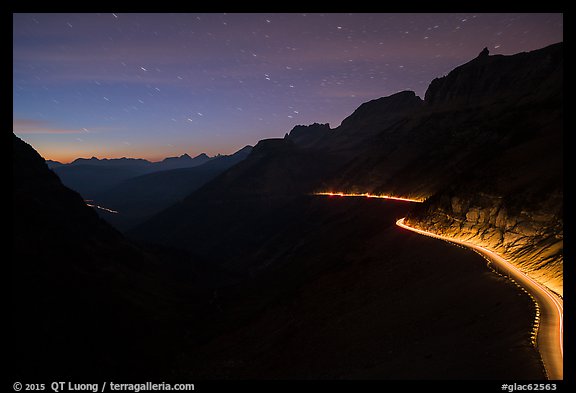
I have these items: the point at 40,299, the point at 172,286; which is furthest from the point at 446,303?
the point at 172,286

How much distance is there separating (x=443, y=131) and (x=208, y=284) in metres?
93.9

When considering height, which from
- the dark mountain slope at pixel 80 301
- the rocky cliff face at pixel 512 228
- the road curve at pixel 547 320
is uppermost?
the rocky cliff face at pixel 512 228

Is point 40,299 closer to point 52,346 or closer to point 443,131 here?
point 52,346

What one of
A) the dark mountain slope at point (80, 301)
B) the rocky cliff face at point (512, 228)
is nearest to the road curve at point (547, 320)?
the rocky cliff face at point (512, 228)

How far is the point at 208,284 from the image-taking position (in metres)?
126

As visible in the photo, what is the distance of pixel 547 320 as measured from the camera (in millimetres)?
19531

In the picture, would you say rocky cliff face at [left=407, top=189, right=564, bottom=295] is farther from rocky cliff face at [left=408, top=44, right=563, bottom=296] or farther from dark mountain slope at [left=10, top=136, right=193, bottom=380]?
dark mountain slope at [left=10, top=136, right=193, bottom=380]

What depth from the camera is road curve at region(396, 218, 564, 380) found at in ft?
50.9

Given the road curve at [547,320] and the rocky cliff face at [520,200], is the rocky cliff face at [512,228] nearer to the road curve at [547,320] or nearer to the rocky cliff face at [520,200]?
the rocky cliff face at [520,200]

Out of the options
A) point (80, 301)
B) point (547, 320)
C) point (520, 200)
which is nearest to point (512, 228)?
point (520, 200)

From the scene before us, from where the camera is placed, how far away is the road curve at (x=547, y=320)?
1553 cm

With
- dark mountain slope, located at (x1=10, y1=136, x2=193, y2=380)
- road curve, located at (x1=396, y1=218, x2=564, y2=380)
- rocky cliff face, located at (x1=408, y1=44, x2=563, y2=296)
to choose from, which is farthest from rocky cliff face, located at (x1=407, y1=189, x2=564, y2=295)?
dark mountain slope, located at (x1=10, y1=136, x2=193, y2=380)

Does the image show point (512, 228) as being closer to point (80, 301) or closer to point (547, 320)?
point (547, 320)

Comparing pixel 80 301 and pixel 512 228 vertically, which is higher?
pixel 512 228
